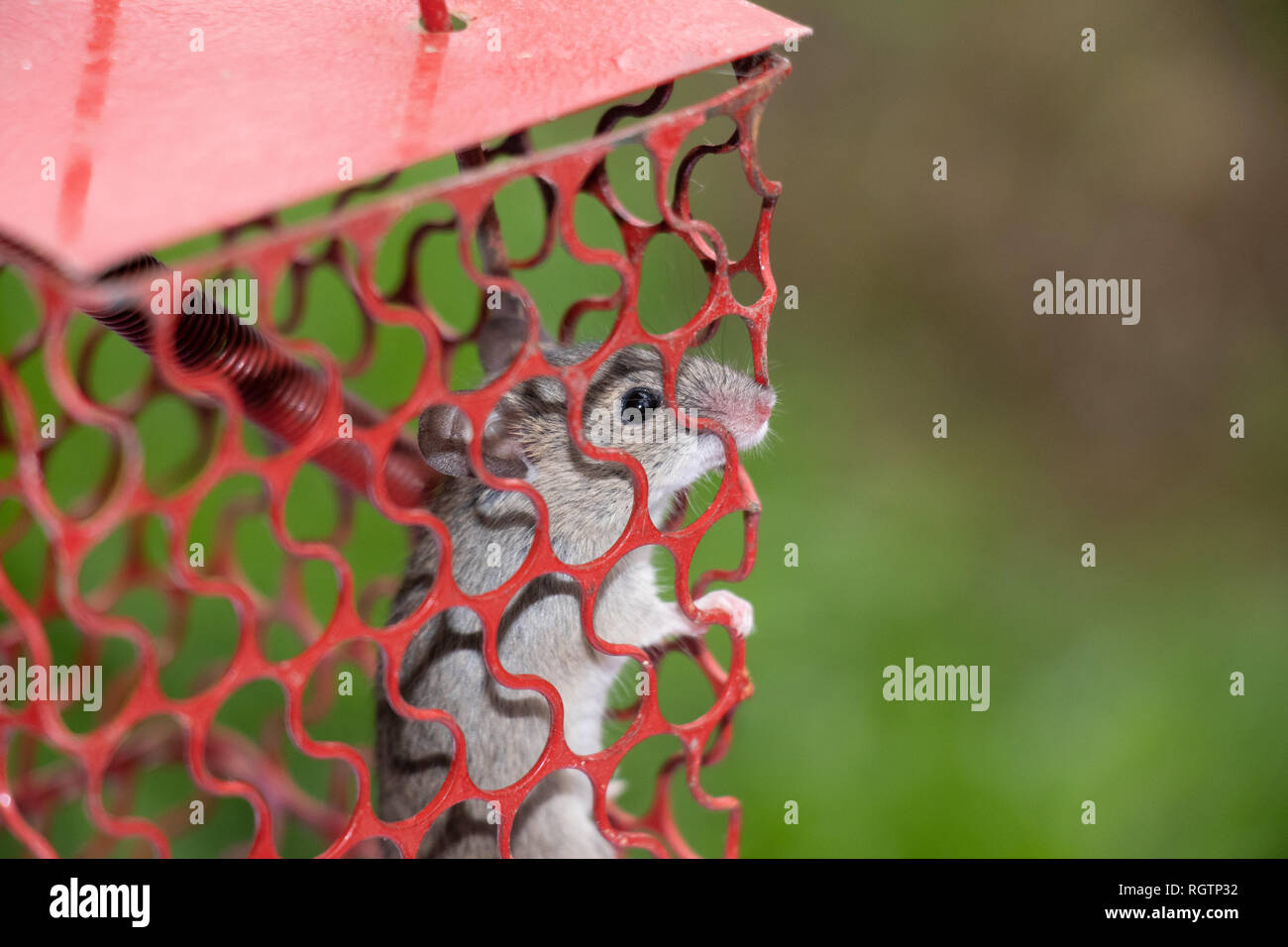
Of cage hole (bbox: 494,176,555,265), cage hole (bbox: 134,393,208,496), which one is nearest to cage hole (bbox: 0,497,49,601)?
cage hole (bbox: 134,393,208,496)

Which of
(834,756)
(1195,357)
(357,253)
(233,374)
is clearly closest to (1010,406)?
(1195,357)

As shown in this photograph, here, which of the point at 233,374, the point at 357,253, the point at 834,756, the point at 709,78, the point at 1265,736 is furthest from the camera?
the point at 709,78

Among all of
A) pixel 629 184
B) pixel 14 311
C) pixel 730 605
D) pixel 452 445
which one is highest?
pixel 629 184

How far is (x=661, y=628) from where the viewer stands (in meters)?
2.54

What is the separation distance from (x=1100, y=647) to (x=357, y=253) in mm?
3836

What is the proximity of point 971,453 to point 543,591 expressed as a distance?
3518mm

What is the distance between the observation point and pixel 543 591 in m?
2.45

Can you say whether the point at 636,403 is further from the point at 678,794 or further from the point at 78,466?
the point at 78,466

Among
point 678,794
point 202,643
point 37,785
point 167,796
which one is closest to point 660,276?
point 678,794

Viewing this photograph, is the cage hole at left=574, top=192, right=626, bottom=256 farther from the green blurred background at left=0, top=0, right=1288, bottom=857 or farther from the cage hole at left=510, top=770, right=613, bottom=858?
the cage hole at left=510, top=770, right=613, bottom=858

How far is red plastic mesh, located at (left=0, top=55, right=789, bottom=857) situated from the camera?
1.32 m

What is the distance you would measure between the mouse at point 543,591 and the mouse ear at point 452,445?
0.26 feet

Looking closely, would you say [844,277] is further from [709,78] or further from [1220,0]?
[1220,0]

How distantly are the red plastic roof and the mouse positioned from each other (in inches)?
28.2
